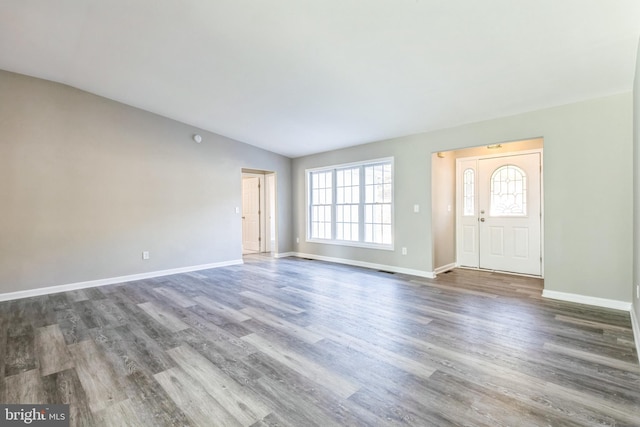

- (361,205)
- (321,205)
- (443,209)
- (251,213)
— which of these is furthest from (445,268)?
(251,213)

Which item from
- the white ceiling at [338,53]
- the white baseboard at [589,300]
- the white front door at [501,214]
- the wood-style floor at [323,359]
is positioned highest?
the white ceiling at [338,53]

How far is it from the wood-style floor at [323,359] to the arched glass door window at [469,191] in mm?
2047

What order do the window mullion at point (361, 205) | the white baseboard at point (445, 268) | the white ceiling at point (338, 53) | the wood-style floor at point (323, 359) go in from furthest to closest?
the window mullion at point (361, 205) → the white baseboard at point (445, 268) → the white ceiling at point (338, 53) → the wood-style floor at point (323, 359)

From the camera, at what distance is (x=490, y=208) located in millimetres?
5324

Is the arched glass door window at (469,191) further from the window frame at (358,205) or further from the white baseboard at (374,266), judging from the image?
the white baseboard at (374,266)

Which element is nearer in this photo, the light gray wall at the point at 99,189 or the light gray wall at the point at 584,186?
the light gray wall at the point at 584,186

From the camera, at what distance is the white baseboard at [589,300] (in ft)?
10.6

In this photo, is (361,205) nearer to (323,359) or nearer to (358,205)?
(358,205)

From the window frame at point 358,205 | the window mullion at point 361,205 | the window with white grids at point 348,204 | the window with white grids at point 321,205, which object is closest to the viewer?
the window frame at point 358,205

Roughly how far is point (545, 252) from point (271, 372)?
3689mm

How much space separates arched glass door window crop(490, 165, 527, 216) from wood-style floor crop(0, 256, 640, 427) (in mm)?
1707

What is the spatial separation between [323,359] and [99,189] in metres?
4.45

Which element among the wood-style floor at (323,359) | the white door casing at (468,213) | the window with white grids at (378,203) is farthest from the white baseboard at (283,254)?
the white door casing at (468,213)

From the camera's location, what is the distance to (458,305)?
3.46 metres
